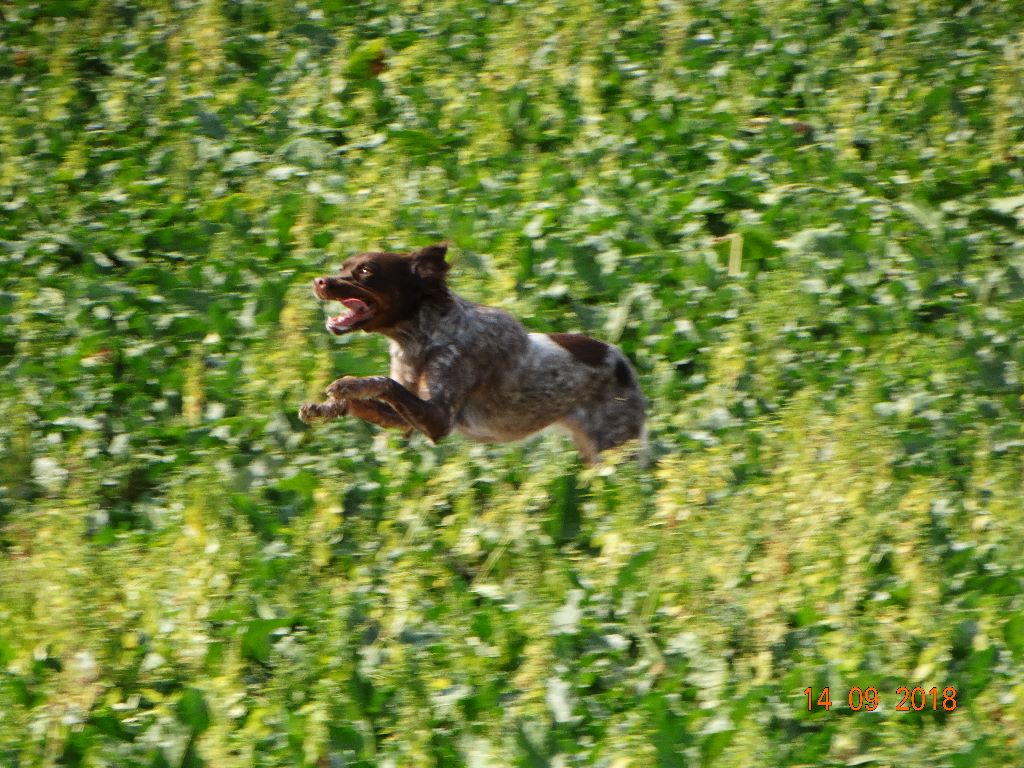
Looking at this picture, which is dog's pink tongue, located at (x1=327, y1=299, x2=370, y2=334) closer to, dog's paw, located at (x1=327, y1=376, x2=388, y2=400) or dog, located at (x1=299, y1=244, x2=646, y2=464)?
dog, located at (x1=299, y1=244, x2=646, y2=464)

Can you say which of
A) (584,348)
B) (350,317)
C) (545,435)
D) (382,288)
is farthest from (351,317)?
(545,435)

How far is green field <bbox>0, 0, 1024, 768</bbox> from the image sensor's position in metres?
5.48

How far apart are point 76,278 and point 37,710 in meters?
3.35

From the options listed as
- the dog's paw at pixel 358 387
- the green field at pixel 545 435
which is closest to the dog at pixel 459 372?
the dog's paw at pixel 358 387

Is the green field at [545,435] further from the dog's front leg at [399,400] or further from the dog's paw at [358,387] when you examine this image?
the dog's paw at [358,387]

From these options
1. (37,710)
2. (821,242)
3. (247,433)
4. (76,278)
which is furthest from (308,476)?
(821,242)

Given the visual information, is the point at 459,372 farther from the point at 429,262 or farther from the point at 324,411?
the point at 324,411

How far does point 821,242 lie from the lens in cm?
811

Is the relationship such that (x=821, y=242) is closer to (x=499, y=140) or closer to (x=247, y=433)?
(x=499, y=140)

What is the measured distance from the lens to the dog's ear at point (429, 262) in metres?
6.08

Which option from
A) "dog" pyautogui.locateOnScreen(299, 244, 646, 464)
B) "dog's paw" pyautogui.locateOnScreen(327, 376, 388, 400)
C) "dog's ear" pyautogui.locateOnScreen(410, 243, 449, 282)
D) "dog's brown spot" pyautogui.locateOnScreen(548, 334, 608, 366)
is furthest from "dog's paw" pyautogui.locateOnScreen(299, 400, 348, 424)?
"dog's brown spot" pyautogui.locateOnScreen(548, 334, 608, 366)
